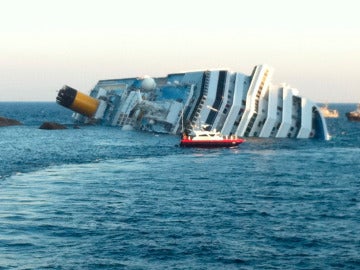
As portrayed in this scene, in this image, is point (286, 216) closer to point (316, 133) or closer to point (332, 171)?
point (332, 171)

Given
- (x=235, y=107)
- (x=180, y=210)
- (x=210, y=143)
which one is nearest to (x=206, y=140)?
(x=210, y=143)

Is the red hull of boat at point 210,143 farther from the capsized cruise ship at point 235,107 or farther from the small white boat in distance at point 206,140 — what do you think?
the capsized cruise ship at point 235,107

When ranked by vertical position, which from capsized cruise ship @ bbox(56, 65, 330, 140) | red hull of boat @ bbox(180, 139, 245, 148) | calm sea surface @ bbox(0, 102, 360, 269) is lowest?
calm sea surface @ bbox(0, 102, 360, 269)

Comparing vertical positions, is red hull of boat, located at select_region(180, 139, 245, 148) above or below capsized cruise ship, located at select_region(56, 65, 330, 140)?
below

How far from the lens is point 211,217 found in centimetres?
4166

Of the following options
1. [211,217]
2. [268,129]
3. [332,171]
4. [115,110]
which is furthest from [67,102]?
[211,217]

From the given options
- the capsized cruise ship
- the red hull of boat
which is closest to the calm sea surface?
the red hull of boat

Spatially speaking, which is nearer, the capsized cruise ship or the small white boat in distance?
the small white boat in distance

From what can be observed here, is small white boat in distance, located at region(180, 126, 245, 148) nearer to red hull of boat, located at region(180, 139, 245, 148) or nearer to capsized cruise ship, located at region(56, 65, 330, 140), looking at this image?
red hull of boat, located at region(180, 139, 245, 148)

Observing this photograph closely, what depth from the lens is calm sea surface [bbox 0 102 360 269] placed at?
32062 mm

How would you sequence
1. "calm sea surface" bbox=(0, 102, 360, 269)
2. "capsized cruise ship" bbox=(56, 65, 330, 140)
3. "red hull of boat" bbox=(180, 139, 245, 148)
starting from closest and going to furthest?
"calm sea surface" bbox=(0, 102, 360, 269) < "red hull of boat" bbox=(180, 139, 245, 148) < "capsized cruise ship" bbox=(56, 65, 330, 140)

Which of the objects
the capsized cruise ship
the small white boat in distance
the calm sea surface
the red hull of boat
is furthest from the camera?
the capsized cruise ship

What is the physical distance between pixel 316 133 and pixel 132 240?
80.7 metres

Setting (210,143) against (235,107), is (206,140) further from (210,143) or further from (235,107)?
(235,107)
